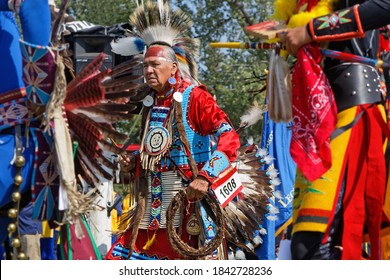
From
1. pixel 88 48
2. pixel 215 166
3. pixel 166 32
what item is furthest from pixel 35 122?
pixel 88 48

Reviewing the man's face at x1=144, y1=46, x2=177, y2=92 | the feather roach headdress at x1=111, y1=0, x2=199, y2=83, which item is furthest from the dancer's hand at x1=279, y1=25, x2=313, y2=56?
the feather roach headdress at x1=111, y1=0, x2=199, y2=83

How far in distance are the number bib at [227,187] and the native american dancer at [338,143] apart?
49.7 inches

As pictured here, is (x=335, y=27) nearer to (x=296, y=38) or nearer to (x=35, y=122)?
(x=296, y=38)

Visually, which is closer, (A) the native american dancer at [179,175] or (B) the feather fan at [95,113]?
(B) the feather fan at [95,113]

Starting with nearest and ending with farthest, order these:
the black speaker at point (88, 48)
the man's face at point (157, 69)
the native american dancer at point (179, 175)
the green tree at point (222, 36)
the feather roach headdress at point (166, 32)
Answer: the native american dancer at point (179, 175), the man's face at point (157, 69), the feather roach headdress at point (166, 32), the black speaker at point (88, 48), the green tree at point (222, 36)

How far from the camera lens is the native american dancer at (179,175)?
Result: 20.4 ft

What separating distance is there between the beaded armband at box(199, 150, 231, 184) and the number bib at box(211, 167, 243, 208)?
58mm

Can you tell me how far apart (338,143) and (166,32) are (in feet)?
7.20

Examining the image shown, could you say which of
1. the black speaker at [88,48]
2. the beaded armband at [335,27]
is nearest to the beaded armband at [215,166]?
the beaded armband at [335,27]

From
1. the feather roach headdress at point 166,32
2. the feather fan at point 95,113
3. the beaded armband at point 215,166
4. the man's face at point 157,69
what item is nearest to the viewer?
the feather fan at point 95,113

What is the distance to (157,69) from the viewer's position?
6598 millimetres

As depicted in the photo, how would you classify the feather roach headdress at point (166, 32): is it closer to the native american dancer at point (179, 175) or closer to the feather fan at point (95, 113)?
the native american dancer at point (179, 175)
